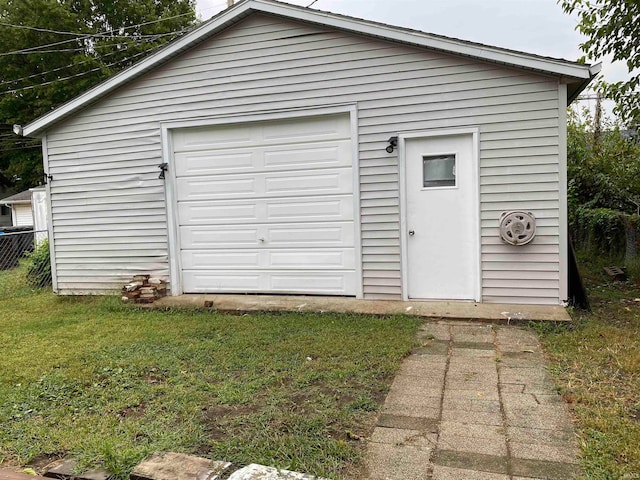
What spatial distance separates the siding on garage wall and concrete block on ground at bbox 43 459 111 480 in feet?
13.0

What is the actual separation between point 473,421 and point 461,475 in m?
0.61

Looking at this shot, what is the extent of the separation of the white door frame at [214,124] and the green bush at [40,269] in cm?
351

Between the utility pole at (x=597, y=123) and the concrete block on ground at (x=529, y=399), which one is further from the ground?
the utility pole at (x=597, y=123)

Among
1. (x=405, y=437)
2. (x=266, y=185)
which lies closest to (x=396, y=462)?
(x=405, y=437)

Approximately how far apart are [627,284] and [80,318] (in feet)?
25.3

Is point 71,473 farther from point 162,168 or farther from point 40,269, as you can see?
point 40,269

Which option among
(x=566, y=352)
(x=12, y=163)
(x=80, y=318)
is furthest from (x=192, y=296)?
(x=12, y=163)

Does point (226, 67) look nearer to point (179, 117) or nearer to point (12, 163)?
point (179, 117)

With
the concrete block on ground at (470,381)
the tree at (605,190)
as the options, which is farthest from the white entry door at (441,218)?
the tree at (605,190)

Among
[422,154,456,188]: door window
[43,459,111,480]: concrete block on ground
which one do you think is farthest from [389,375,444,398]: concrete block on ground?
[422,154,456,188]: door window

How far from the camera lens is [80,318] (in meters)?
5.84

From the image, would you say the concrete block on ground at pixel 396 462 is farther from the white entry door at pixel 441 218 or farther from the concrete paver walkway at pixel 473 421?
the white entry door at pixel 441 218

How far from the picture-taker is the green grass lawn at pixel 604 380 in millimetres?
2266

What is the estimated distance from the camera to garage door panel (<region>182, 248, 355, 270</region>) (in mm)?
5984
